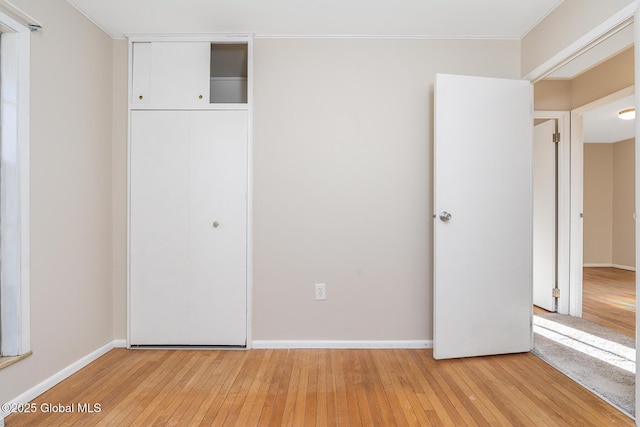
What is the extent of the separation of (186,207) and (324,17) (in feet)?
5.54

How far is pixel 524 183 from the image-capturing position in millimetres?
2363

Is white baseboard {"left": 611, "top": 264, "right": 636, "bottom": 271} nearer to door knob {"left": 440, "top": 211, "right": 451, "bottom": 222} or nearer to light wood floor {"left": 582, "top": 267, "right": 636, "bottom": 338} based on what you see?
light wood floor {"left": 582, "top": 267, "right": 636, "bottom": 338}

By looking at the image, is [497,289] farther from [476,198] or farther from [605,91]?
[605,91]

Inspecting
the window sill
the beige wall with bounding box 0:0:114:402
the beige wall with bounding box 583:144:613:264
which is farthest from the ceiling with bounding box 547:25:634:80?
the beige wall with bounding box 583:144:613:264

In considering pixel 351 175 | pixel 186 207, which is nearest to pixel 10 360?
pixel 186 207

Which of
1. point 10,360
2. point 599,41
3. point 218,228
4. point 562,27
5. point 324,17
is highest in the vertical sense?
point 324,17

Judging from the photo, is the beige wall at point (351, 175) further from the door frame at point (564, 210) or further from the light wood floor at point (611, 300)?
the light wood floor at point (611, 300)

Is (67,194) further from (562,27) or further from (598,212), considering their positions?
(598,212)

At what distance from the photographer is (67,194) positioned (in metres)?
2.07

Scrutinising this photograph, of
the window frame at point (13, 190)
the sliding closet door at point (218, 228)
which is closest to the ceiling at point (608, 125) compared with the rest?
the sliding closet door at point (218, 228)

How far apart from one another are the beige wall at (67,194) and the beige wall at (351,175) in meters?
1.12

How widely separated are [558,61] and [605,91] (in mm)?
1414

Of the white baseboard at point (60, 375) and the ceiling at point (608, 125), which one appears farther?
the ceiling at point (608, 125)

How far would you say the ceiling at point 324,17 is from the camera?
6.92ft
